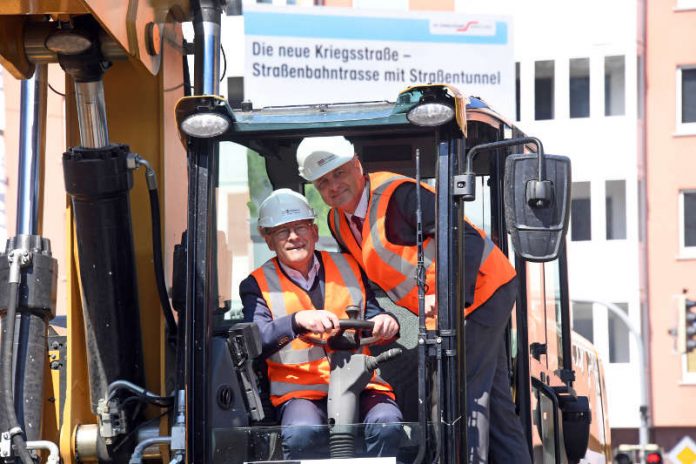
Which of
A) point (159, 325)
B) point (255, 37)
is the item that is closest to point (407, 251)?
point (159, 325)

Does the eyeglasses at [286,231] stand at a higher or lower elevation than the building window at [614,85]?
lower

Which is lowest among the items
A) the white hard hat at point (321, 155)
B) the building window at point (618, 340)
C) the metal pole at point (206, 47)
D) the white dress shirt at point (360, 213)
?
the building window at point (618, 340)

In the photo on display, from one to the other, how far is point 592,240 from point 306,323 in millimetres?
28828

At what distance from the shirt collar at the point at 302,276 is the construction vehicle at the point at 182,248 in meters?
0.26

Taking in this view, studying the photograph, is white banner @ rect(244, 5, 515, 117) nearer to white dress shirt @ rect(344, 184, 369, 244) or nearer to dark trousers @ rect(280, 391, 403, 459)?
white dress shirt @ rect(344, 184, 369, 244)

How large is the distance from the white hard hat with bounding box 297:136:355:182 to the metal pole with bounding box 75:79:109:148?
738 mm

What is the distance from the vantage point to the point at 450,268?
4648 mm

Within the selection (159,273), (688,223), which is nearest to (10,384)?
(159,273)

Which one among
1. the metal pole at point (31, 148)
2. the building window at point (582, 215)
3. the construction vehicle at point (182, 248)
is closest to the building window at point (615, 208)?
the building window at point (582, 215)

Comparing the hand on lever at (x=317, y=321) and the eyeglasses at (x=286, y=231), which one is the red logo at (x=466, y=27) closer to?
the eyeglasses at (x=286, y=231)

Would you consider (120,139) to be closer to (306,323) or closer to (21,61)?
(21,61)

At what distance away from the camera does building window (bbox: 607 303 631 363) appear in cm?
3288

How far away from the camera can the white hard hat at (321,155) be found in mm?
5098

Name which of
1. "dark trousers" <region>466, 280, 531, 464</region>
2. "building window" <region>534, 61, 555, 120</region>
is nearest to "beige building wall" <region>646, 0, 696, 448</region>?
"building window" <region>534, 61, 555, 120</region>
